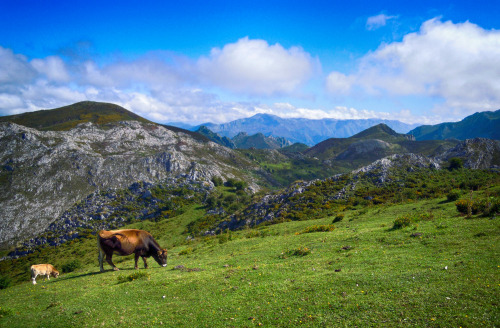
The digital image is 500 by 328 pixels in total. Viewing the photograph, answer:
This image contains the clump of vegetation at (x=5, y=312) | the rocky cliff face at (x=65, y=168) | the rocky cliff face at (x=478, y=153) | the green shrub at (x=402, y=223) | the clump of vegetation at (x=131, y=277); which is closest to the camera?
the clump of vegetation at (x=5, y=312)

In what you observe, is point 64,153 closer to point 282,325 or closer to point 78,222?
point 78,222

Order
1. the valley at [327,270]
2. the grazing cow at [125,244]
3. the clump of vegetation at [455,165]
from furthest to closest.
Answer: the clump of vegetation at [455,165], the grazing cow at [125,244], the valley at [327,270]

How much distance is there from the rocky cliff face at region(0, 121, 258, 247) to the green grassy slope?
11403 cm

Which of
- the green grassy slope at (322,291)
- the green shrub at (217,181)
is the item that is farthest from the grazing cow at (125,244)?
the green shrub at (217,181)

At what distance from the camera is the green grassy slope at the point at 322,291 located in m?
8.31

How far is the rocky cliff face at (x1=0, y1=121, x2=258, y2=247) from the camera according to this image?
9912 cm

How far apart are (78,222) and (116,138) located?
79.9 m

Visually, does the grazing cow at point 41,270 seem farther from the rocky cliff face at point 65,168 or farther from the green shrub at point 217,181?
the green shrub at point 217,181

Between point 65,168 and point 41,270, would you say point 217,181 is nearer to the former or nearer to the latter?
point 65,168

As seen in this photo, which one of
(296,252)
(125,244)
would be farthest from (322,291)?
(125,244)

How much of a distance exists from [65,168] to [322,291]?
481 feet

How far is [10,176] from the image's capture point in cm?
10781

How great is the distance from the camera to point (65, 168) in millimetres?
118625

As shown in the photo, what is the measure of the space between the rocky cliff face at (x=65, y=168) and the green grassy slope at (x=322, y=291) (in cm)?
11403
